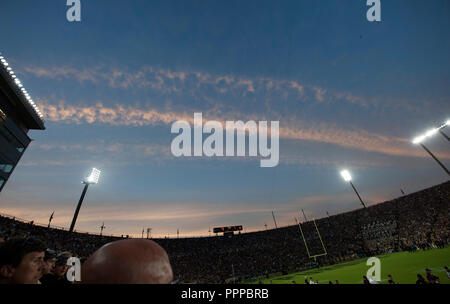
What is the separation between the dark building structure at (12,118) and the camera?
22109 mm

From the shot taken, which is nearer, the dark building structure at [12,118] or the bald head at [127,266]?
the bald head at [127,266]

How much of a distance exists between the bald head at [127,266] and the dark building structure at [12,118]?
30458 millimetres

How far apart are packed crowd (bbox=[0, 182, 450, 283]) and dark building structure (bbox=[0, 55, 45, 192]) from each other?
36.9ft

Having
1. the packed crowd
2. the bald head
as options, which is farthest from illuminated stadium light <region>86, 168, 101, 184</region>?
the packed crowd

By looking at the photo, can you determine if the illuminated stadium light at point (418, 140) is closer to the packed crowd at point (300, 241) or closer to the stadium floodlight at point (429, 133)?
the stadium floodlight at point (429, 133)

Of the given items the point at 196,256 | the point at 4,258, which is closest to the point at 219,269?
the point at 196,256

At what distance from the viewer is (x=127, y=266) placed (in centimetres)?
118

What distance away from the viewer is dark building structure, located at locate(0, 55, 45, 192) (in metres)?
22.1

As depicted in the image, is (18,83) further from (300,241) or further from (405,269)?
(300,241)

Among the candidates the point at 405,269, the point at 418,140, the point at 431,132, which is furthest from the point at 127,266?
the point at 418,140

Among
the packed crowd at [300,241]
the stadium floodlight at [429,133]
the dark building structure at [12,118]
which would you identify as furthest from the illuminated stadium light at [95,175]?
the stadium floodlight at [429,133]
